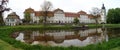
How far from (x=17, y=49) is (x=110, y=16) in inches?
4243

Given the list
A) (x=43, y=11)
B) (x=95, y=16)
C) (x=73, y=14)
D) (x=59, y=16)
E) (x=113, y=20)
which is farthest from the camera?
(x=73, y=14)

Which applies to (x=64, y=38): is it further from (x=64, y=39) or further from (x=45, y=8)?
(x=45, y=8)

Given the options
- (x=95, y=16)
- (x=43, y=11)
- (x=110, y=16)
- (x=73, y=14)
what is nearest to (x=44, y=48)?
(x=43, y=11)

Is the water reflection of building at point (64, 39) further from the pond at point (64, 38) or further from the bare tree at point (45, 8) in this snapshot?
the bare tree at point (45, 8)

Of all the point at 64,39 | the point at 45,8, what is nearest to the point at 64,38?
the point at 64,39

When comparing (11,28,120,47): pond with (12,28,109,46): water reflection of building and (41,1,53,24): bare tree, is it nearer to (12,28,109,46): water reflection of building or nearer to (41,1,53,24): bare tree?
(12,28,109,46): water reflection of building

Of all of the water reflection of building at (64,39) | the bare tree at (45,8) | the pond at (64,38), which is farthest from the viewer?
the bare tree at (45,8)

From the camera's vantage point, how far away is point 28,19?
4862 inches

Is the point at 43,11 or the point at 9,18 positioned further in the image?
the point at 9,18

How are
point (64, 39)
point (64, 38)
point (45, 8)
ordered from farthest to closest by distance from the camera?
point (45, 8), point (64, 38), point (64, 39)

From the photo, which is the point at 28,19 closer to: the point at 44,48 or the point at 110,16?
the point at 110,16

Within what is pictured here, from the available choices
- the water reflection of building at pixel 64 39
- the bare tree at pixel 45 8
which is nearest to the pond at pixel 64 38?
the water reflection of building at pixel 64 39

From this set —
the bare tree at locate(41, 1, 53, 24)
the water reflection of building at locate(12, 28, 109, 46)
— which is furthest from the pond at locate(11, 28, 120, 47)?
the bare tree at locate(41, 1, 53, 24)

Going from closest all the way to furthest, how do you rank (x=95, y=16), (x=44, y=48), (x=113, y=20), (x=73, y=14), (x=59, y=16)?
1. (x=44, y=48)
2. (x=95, y=16)
3. (x=113, y=20)
4. (x=59, y=16)
5. (x=73, y=14)
